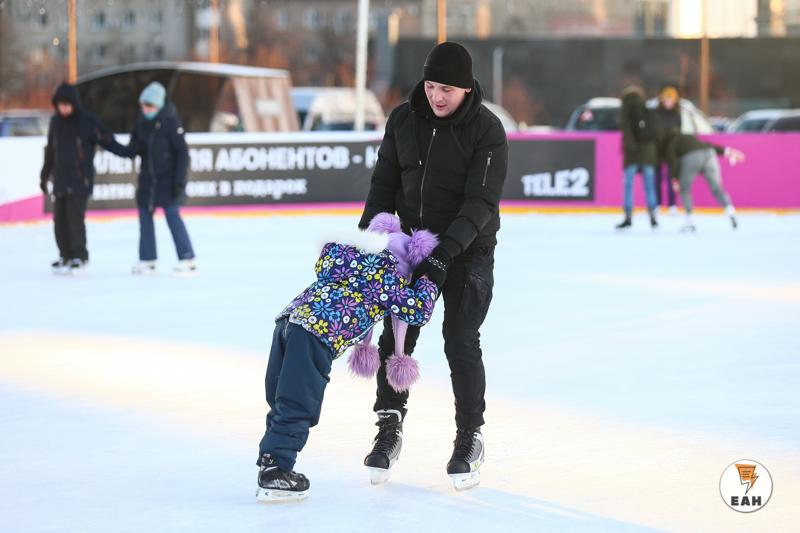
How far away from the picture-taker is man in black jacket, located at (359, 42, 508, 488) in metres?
4.47

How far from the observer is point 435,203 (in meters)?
4.60

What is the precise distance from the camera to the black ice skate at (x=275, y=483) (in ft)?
14.4

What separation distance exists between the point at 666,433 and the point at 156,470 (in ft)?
6.10

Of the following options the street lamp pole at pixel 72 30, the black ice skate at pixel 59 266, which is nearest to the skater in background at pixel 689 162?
the black ice skate at pixel 59 266

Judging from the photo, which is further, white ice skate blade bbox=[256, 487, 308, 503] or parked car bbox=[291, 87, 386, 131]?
parked car bbox=[291, 87, 386, 131]

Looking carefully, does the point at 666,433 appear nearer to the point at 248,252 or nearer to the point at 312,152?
the point at 248,252

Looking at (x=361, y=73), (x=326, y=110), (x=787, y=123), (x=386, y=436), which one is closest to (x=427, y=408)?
(x=386, y=436)

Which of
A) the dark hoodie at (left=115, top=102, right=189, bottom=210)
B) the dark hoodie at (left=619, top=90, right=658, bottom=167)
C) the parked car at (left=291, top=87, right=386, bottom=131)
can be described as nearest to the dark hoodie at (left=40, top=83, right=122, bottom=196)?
the dark hoodie at (left=115, top=102, right=189, bottom=210)

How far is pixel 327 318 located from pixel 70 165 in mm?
7263

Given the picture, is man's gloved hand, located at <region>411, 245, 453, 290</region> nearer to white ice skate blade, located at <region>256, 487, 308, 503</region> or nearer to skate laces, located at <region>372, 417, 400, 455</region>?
skate laces, located at <region>372, 417, 400, 455</region>

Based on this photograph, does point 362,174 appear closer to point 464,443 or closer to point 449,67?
point 464,443

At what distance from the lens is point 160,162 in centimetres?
1112

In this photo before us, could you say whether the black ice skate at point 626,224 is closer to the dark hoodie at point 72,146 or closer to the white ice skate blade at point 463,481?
the dark hoodie at point 72,146

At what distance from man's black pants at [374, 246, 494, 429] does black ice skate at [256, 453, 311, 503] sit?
51 cm
